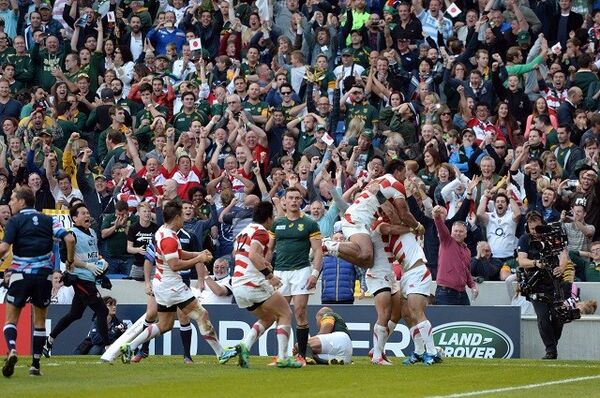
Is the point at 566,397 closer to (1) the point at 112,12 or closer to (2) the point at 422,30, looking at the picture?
(2) the point at 422,30

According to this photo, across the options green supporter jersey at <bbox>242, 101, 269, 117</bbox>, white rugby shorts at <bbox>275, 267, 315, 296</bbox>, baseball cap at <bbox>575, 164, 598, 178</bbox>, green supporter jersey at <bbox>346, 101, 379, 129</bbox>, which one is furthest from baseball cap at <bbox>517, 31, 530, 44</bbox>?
white rugby shorts at <bbox>275, 267, 315, 296</bbox>

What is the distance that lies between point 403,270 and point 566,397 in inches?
167

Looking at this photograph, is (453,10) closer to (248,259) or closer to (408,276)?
(408,276)

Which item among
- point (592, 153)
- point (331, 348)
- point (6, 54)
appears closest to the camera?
point (331, 348)

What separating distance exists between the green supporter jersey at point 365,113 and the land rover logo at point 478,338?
574 centimetres

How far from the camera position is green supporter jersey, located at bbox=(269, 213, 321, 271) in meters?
18.3

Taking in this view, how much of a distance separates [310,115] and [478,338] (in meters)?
6.40

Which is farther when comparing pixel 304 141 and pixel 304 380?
pixel 304 141

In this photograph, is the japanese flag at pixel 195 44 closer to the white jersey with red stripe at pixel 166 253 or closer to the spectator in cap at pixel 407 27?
the spectator in cap at pixel 407 27

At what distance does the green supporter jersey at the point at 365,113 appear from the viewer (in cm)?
2664

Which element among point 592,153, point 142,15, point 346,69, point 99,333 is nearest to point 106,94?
point 142,15

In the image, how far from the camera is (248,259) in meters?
17.5

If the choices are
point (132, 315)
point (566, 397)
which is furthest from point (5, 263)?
point (566, 397)

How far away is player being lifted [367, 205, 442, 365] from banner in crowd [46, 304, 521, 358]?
10.9 feet
